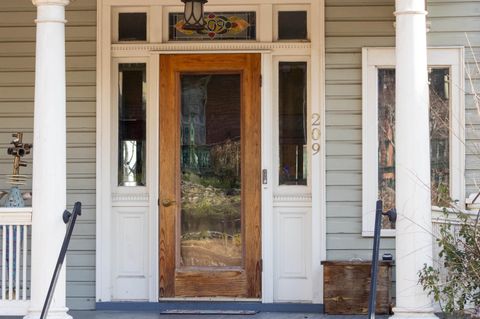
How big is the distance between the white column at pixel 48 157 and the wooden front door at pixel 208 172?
154 centimetres

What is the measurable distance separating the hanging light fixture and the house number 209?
1.40 metres

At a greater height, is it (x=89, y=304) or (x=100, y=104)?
(x=100, y=104)

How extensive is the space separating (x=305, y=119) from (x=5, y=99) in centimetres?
289

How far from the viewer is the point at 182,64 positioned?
359 inches

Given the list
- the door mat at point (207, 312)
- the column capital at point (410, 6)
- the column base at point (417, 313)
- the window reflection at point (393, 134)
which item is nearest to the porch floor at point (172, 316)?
the door mat at point (207, 312)

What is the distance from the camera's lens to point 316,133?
8984 millimetres

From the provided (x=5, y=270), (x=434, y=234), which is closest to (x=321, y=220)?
(x=434, y=234)

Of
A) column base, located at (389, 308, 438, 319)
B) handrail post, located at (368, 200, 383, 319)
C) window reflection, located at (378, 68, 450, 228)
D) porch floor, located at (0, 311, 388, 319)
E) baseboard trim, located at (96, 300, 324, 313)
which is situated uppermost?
window reflection, located at (378, 68, 450, 228)

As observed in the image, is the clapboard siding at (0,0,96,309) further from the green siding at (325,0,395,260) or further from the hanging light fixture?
the green siding at (325,0,395,260)

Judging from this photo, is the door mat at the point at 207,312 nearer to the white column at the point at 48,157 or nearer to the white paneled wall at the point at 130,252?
the white paneled wall at the point at 130,252

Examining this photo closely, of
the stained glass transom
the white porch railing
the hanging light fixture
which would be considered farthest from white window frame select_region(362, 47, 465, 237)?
the white porch railing

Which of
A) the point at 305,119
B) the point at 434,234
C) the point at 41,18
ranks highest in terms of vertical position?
the point at 41,18

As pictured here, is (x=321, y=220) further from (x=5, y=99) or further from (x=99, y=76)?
(x=5, y=99)

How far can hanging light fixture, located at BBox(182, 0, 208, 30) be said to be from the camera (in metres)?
8.51
